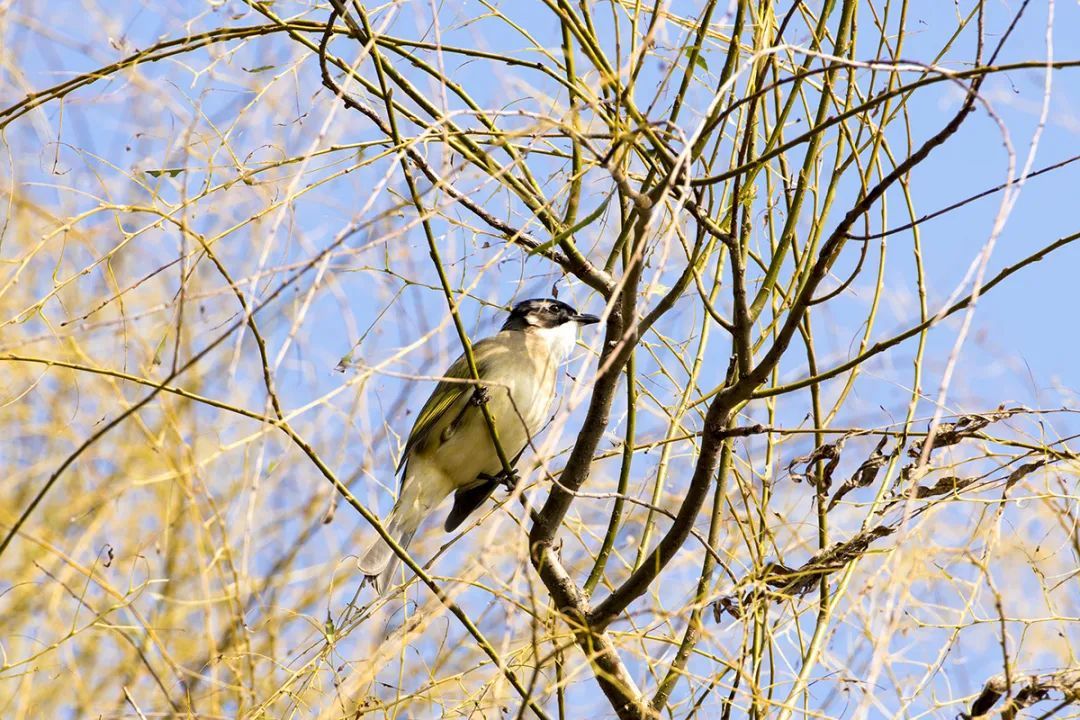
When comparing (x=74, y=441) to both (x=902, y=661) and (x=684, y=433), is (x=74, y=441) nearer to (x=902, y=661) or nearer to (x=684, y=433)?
(x=684, y=433)

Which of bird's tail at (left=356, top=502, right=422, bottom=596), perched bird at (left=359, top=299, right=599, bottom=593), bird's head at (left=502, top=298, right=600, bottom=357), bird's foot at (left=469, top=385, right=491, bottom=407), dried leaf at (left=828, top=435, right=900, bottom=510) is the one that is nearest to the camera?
dried leaf at (left=828, top=435, right=900, bottom=510)

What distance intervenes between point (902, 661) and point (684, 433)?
3.51 feet

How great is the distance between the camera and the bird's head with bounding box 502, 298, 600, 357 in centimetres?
592

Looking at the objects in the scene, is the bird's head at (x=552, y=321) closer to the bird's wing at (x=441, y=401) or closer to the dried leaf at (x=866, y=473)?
the bird's wing at (x=441, y=401)

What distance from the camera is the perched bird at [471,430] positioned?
220 inches

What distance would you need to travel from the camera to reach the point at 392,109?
2.93m

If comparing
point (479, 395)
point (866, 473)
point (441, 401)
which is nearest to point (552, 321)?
point (441, 401)

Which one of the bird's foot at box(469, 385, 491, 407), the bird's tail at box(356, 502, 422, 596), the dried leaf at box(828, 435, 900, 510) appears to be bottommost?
the dried leaf at box(828, 435, 900, 510)

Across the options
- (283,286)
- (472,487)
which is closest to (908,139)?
(283,286)

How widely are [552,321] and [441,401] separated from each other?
0.79 metres

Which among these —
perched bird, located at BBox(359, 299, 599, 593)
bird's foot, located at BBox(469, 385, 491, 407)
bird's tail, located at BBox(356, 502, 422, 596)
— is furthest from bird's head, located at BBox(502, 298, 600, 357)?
bird's tail, located at BBox(356, 502, 422, 596)

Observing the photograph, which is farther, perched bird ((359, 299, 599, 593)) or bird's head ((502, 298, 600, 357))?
bird's head ((502, 298, 600, 357))

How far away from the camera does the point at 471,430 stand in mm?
5629

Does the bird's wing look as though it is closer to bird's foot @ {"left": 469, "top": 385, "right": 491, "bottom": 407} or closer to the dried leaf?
bird's foot @ {"left": 469, "top": 385, "right": 491, "bottom": 407}
